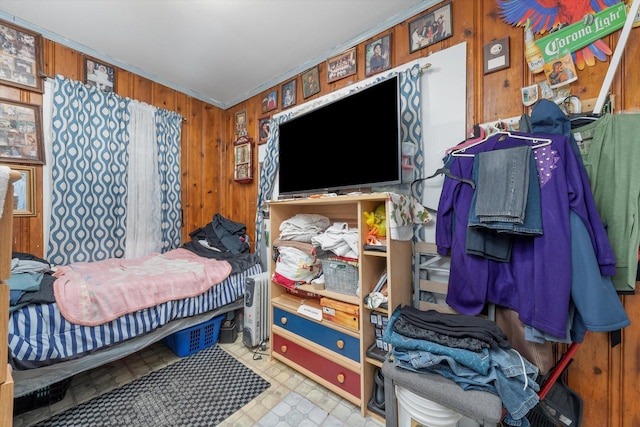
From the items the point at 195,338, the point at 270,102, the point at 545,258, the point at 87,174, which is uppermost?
the point at 270,102

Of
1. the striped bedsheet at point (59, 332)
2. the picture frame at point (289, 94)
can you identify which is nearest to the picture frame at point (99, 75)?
the picture frame at point (289, 94)

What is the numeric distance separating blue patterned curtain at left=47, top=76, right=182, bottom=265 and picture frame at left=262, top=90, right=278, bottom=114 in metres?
1.28

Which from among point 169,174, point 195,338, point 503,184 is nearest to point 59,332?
point 195,338

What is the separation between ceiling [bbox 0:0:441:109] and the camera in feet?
5.67

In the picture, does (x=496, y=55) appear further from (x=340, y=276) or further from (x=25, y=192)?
(x=25, y=192)

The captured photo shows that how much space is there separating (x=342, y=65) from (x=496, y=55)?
108 cm

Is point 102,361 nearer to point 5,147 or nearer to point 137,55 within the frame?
point 5,147

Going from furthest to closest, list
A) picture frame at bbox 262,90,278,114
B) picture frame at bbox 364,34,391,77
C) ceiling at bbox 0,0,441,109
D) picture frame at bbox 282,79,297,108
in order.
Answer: picture frame at bbox 262,90,278,114 → picture frame at bbox 282,79,297,108 → picture frame at bbox 364,34,391,77 → ceiling at bbox 0,0,441,109

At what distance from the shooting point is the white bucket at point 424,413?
1.01m

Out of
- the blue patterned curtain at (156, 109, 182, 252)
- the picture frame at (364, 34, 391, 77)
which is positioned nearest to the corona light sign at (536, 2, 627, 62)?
the picture frame at (364, 34, 391, 77)

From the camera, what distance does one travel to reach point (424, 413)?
103cm

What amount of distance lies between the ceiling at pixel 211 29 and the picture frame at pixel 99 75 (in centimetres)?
6

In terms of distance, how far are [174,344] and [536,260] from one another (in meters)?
2.39

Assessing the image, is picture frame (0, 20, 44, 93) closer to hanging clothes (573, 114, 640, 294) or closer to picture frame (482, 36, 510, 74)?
picture frame (482, 36, 510, 74)
